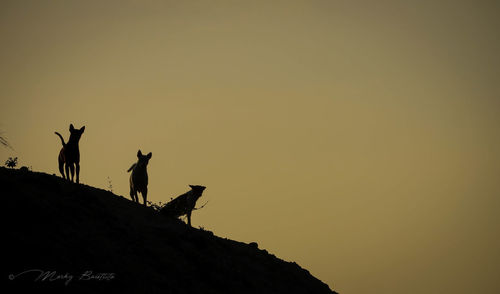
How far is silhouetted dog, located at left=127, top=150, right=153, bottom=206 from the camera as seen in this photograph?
Answer: 79.7ft

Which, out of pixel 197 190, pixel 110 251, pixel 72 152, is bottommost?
pixel 110 251

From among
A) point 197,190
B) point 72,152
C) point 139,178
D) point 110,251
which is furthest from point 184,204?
point 110,251

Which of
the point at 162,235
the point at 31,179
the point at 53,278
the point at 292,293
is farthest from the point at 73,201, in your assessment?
the point at 292,293

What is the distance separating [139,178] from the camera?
24297 millimetres

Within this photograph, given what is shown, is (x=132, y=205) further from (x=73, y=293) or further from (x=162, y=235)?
(x=73, y=293)

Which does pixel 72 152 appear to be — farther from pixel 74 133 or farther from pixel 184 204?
pixel 184 204

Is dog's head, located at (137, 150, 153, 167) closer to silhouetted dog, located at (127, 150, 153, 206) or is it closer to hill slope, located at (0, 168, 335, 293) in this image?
silhouetted dog, located at (127, 150, 153, 206)

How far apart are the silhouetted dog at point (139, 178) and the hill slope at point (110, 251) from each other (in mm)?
1657

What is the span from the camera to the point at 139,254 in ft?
57.3

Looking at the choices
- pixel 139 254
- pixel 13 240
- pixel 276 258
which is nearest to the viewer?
pixel 13 240

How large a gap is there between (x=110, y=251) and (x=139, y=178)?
7966 millimetres

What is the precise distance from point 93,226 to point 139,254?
1820 mm

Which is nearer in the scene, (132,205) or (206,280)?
(206,280)

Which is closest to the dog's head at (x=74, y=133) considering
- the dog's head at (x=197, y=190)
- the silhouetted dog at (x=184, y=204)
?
the silhouetted dog at (x=184, y=204)
